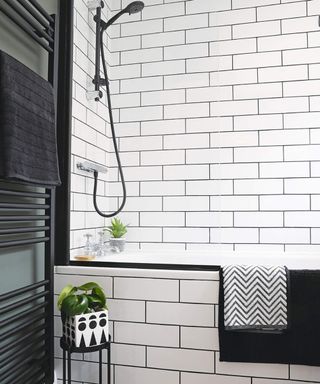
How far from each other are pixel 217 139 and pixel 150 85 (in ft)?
1.79

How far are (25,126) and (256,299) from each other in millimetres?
1044

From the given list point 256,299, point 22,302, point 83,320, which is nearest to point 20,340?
point 22,302

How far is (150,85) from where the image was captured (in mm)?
2246

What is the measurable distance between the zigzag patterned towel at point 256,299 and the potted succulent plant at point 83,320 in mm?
469

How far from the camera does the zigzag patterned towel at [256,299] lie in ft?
4.36

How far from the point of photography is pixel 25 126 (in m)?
1.21

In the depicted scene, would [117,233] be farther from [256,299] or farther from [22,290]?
[256,299]

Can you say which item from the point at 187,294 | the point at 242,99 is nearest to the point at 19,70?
the point at 187,294

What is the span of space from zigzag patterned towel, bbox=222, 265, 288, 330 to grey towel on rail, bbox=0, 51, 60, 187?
0.80 meters

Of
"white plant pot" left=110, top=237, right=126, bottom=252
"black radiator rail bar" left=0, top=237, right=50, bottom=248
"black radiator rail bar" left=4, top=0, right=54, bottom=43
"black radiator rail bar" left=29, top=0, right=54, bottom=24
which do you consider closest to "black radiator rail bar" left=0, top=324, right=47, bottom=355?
"black radiator rail bar" left=0, top=237, right=50, bottom=248

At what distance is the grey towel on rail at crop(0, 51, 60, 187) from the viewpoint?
1.10 m

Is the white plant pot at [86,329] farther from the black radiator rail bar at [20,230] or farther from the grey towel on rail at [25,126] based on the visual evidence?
the grey towel on rail at [25,126]

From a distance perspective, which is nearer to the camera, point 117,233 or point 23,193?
point 23,193

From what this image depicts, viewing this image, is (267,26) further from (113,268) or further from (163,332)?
(163,332)
